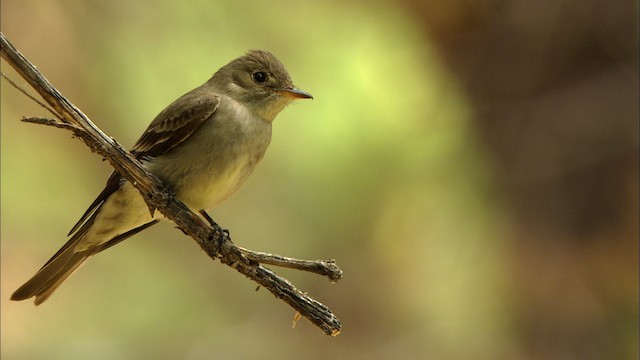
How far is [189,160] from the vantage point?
90.7 inches

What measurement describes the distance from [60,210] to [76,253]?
1.31 meters

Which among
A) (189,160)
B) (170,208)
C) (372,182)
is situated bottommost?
(170,208)

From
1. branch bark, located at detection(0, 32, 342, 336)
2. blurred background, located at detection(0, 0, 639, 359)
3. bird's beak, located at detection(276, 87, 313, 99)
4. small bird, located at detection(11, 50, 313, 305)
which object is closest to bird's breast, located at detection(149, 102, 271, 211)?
small bird, located at detection(11, 50, 313, 305)

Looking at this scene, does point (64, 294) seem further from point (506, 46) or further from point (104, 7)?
point (506, 46)

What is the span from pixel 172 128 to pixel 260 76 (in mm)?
347

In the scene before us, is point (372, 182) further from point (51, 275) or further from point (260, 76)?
point (51, 275)

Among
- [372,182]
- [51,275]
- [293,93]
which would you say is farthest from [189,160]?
[372,182]

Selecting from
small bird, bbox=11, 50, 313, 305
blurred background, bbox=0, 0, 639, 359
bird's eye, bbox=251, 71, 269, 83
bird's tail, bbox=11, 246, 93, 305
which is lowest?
bird's tail, bbox=11, 246, 93, 305

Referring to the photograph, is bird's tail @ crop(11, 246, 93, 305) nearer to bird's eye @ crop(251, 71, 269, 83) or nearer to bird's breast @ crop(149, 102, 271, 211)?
bird's breast @ crop(149, 102, 271, 211)

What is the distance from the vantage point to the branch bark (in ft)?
5.46

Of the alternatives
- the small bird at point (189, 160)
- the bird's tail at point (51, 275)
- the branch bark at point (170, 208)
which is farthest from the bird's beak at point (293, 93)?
the bird's tail at point (51, 275)

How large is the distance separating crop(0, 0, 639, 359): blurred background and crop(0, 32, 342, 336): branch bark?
5.32 feet

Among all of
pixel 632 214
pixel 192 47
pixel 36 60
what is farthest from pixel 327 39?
pixel 632 214

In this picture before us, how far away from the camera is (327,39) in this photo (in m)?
3.90
